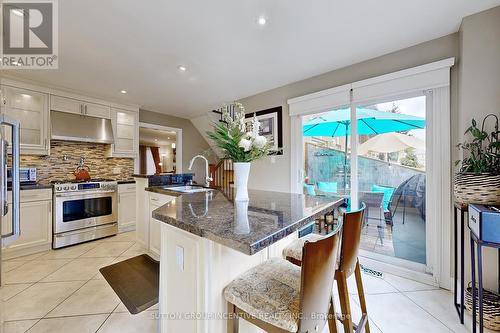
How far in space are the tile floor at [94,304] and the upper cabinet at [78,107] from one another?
90.0 inches

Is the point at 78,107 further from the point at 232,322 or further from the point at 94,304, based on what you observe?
the point at 232,322

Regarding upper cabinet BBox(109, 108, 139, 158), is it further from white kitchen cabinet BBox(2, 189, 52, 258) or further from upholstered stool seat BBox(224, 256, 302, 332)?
upholstered stool seat BBox(224, 256, 302, 332)

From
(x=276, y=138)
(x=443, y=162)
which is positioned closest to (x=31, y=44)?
(x=276, y=138)

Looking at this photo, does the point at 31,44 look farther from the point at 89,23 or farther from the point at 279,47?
the point at 279,47

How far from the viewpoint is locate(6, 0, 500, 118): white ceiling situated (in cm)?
170

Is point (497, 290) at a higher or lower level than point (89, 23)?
lower

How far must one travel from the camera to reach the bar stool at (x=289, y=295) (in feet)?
2.42

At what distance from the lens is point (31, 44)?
7.14ft

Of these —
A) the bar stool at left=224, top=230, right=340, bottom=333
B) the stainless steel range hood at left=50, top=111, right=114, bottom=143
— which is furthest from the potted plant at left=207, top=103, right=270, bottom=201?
the stainless steel range hood at left=50, top=111, right=114, bottom=143

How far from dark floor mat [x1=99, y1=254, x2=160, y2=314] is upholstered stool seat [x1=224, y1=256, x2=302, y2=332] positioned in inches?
55.3

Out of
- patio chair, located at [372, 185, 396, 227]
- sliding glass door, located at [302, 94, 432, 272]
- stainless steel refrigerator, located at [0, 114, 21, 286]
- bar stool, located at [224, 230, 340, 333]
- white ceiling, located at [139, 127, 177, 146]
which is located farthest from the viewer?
white ceiling, located at [139, 127, 177, 146]

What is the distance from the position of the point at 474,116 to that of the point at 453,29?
34.0 inches

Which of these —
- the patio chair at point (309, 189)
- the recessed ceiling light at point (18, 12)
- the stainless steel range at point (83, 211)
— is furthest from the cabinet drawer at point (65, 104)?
the patio chair at point (309, 189)

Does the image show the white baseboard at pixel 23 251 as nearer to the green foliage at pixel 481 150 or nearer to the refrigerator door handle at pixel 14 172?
the refrigerator door handle at pixel 14 172
